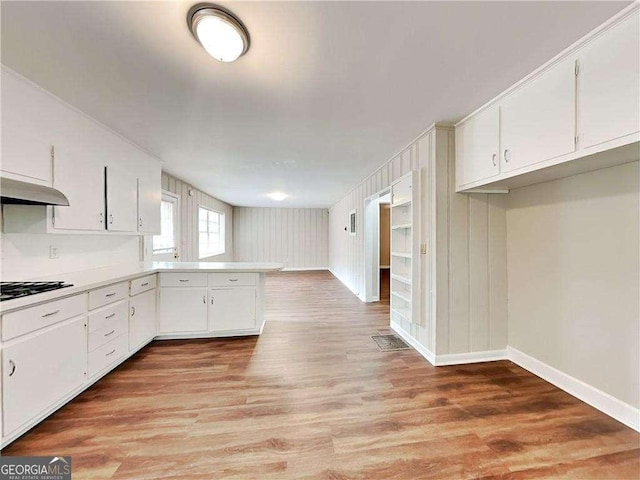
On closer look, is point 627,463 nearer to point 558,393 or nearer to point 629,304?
point 558,393

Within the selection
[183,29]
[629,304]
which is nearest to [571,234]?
[629,304]

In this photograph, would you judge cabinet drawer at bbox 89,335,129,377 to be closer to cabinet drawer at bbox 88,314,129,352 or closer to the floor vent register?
cabinet drawer at bbox 88,314,129,352

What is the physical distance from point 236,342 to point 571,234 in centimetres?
353

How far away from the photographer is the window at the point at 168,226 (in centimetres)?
460

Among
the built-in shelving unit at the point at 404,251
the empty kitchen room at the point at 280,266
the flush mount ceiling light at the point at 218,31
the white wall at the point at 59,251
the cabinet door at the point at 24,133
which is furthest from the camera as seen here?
the built-in shelving unit at the point at 404,251

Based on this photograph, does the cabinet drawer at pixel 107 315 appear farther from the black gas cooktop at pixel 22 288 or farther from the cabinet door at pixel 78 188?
the cabinet door at pixel 78 188

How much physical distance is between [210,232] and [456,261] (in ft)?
21.4

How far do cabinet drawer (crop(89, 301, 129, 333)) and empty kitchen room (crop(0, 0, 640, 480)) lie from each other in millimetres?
28

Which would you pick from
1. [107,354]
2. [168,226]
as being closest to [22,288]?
[107,354]

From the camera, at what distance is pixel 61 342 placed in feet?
6.01

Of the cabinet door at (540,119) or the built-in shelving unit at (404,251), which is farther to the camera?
the built-in shelving unit at (404,251)

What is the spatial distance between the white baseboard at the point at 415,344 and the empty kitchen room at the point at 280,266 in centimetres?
4

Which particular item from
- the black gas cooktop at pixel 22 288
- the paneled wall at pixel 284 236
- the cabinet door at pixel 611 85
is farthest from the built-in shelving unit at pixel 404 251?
the paneled wall at pixel 284 236

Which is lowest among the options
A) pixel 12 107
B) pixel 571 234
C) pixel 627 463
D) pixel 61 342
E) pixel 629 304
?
pixel 627 463
